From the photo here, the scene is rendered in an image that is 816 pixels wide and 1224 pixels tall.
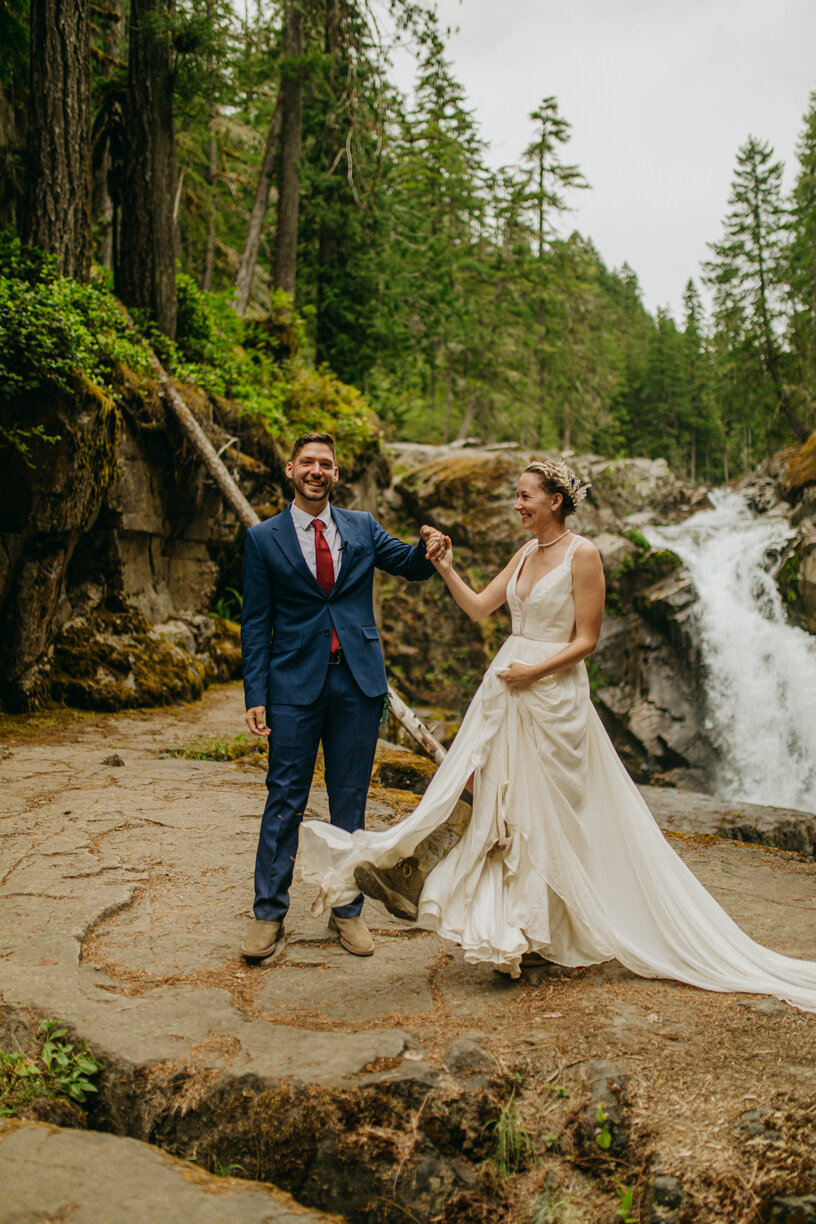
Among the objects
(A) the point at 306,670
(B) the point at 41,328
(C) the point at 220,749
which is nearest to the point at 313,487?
(A) the point at 306,670

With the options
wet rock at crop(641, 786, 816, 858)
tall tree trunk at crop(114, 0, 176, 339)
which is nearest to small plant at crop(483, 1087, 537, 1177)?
wet rock at crop(641, 786, 816, 858)

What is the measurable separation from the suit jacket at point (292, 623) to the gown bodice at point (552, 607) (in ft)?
2.29

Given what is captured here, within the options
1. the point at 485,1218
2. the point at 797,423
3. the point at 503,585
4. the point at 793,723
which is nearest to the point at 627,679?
the point at 793,723

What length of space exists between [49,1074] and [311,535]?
236cm

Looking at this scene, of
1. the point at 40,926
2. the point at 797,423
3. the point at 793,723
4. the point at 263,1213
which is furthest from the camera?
the point at 797,423

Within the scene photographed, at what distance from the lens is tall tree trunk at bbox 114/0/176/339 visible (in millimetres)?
10812

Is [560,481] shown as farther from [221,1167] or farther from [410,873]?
[221,1167]

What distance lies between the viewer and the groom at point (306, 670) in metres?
3.70

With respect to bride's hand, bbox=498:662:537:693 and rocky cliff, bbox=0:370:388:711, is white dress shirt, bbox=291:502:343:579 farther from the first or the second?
rocky cliff, bbox=0:370:388:711

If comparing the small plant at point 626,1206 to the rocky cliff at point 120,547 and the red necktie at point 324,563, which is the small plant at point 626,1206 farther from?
the rocky cliff at point 120,547

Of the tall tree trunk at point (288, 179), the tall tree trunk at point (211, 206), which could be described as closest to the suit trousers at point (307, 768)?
the tall tree trunk at point (288, 179)

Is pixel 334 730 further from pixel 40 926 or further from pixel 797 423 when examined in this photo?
pixel 797 423

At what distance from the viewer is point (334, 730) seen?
3.83 metres

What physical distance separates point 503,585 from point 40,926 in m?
2.64
